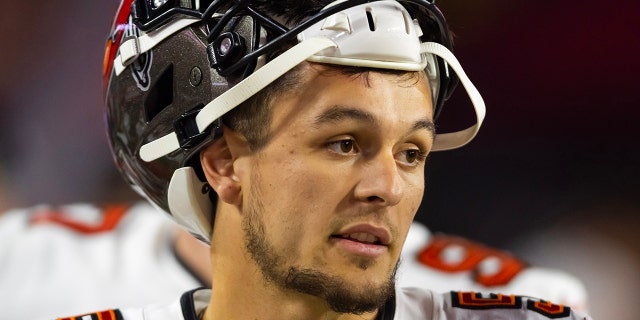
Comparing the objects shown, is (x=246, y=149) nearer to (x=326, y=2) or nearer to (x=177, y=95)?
(x=177, y=95)

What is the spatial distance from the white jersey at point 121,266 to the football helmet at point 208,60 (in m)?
0.68

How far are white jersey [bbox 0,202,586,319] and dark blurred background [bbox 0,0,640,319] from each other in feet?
0.20

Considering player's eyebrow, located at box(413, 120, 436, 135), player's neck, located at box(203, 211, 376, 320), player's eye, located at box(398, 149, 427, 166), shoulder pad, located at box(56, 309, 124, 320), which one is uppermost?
player's eyebrow, located at box(413, 120, 436, 135)

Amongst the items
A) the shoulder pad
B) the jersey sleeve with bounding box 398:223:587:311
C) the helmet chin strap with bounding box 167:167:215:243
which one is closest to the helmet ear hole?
the helmet chin strap with bounding box 167:167:215:243

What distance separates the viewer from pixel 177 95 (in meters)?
1.82

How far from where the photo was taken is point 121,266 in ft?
8.89

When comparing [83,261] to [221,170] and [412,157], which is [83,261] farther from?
[412,157]

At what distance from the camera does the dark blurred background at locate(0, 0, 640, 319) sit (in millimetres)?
2688

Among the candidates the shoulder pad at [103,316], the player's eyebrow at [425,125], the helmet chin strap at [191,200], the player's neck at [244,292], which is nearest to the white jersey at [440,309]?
the shoulder pad at [103,316]

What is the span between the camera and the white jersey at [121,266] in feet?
8.52

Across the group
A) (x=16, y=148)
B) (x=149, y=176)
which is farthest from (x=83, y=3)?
(x=149, y=176)

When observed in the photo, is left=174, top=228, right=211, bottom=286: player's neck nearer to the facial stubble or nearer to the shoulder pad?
the shoulder pad

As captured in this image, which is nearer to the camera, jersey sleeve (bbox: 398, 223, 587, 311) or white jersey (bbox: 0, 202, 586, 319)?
white jersey (bbox: 0, 202, 586, 319)

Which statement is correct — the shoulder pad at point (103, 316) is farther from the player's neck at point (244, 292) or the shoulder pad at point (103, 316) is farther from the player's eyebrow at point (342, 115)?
the player's eyebrow at point (342, 115)
